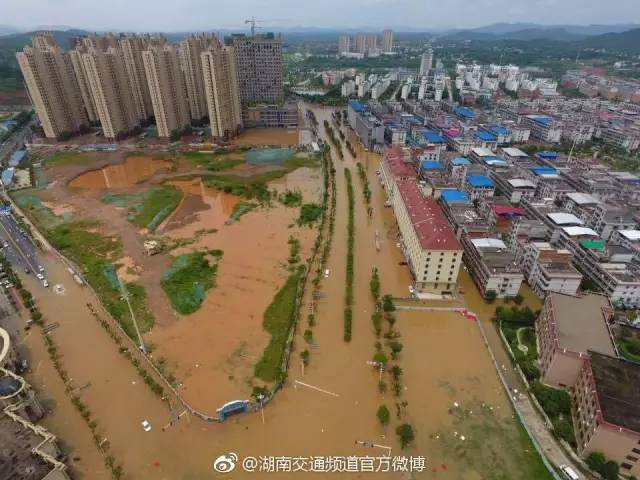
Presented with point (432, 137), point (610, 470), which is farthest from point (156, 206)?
point (610, 470)

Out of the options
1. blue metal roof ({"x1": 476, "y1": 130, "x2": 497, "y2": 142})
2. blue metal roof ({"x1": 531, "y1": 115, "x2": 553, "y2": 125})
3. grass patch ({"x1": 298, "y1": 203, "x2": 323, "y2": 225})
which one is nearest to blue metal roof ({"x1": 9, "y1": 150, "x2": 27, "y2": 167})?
grass patch ({"x1": 298, "y1": 203, "x2": 323, "y2": 225})

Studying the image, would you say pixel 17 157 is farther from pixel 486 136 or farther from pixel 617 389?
pixel 617 389

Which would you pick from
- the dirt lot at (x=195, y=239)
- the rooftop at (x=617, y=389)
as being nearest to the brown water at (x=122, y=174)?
the dirt lot at (x=195, y=239)

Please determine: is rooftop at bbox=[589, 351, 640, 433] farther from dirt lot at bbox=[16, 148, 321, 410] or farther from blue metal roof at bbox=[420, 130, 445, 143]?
blue metal roof at bbox=[420, 130, 445, 143]

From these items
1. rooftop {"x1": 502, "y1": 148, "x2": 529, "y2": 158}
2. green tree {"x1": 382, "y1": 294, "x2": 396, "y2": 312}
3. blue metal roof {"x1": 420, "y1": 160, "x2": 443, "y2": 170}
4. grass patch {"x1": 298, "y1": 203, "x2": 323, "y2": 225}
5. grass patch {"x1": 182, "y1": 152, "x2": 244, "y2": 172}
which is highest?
blue metal roof {"x1": 420, "y1": 160, "x2": 443, "y2": 170}

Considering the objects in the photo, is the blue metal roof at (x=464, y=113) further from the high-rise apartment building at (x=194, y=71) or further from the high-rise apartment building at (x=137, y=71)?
the high-rise apartment building at (x=137, y=71)

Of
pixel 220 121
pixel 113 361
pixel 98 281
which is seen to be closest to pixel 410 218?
pixel 113 361
